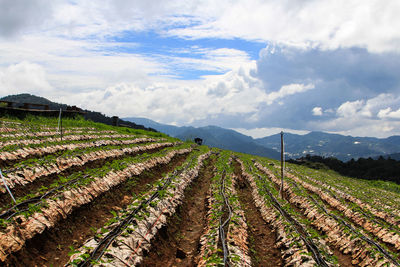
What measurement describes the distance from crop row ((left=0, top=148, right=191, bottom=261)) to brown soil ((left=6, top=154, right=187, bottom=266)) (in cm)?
21

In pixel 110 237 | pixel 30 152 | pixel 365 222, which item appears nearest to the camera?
pixel 110 237

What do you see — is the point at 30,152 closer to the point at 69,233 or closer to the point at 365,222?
the point at 69,233

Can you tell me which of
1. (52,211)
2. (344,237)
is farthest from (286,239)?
(52,211)

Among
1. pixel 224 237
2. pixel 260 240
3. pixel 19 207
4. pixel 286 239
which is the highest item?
pixel 19 207

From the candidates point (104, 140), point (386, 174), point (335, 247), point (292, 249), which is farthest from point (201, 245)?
point (386, 174)

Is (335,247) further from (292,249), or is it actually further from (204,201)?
(204,201)

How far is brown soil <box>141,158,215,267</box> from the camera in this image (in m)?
9.27

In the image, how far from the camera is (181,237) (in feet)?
37.4

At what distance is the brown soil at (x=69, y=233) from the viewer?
24.3 feet

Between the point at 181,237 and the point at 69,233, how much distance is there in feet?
15.1

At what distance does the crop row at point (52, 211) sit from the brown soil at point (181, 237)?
141 inches

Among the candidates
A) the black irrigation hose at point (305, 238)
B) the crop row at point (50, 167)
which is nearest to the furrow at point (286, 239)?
the black irrigation hose at point (305, 238)

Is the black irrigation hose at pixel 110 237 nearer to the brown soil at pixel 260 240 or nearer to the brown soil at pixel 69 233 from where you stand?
the brown soil at pixel 69 233

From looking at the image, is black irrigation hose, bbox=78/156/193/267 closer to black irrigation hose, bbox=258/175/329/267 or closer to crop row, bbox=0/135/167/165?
black irrigation hose, bbox=258/175/329/267
